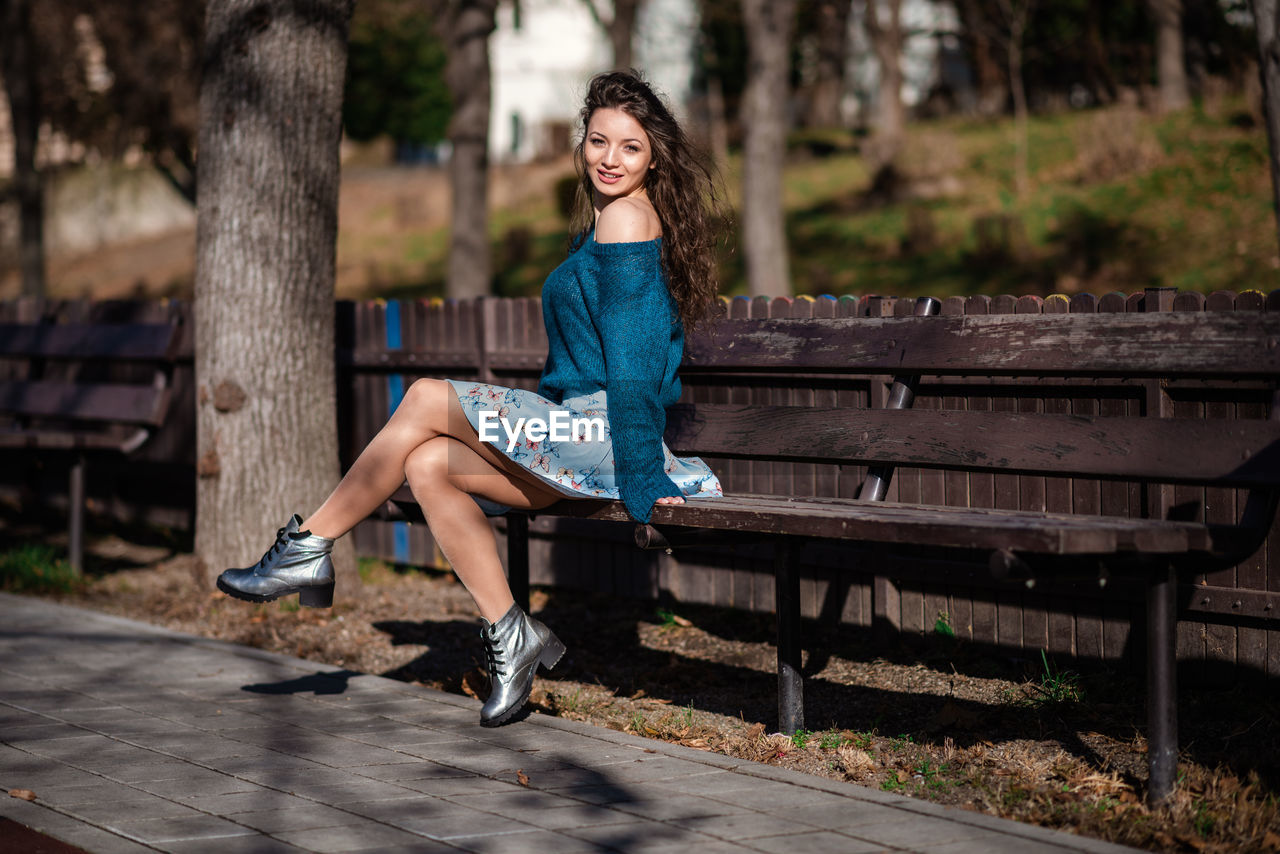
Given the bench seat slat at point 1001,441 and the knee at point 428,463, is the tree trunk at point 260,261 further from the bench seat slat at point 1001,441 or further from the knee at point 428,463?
the knee at point 428,463

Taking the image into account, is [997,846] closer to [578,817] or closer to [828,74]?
[578,817]

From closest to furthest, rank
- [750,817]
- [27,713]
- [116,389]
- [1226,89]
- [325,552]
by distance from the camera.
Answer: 1. [750,817]
2. [325,552]
3. [27,713]
4. [116,389]
5. [1226,89]

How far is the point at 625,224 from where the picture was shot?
4.41 meters

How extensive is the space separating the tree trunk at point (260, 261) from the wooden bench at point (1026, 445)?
2.10 m

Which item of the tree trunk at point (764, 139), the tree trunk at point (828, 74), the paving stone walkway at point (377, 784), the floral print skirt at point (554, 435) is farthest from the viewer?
the tree trunk at point (828, 74)

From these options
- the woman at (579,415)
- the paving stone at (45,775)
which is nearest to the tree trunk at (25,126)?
the woman at (579,415)

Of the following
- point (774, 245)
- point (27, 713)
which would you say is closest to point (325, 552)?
point (27, 713)

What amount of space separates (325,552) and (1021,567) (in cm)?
218

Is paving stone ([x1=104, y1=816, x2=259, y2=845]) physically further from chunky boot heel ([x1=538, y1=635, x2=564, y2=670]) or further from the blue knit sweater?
the blue knit sweater

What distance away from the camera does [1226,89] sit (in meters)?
26.4

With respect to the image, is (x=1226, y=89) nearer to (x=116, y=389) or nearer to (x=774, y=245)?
(x=774, y=245)

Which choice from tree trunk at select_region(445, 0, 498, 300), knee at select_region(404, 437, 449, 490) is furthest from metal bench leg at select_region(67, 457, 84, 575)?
tree trunk at select_region(445, 0, 498, 300)

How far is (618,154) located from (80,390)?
5333 mm

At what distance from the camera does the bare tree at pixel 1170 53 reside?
89.9 feet
